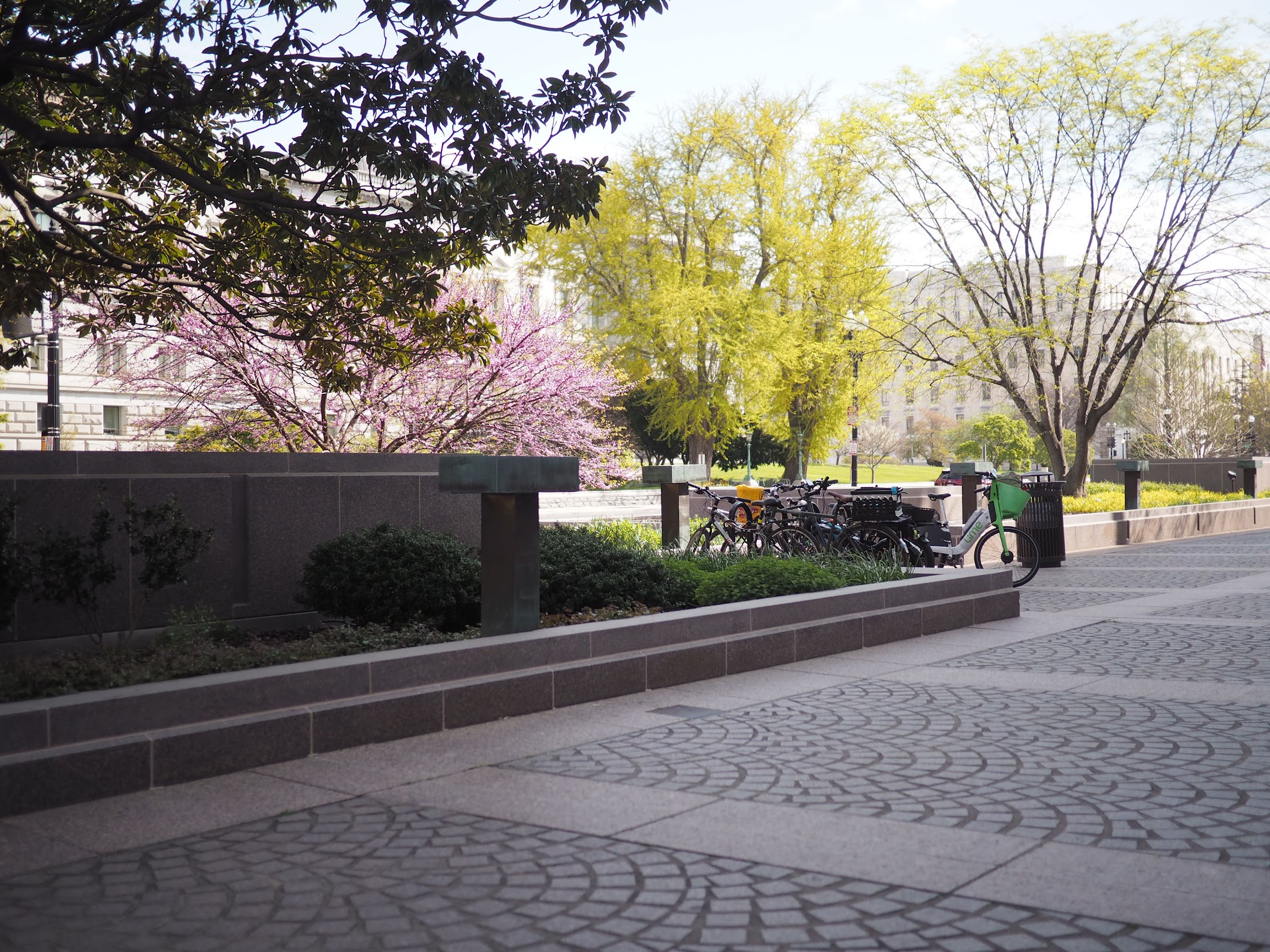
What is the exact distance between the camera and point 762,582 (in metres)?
9.80

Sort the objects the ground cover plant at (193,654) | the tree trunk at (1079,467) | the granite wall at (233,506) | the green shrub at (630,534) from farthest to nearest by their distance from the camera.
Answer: the tree trunk at (1079,467), the green shrub at (630,534), the granite wall at (233,506), the ground cover plant at (193,654)

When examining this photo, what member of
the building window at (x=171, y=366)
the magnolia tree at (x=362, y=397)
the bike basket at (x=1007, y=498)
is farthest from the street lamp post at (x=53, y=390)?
the bike basket at (x=1007, y=498)

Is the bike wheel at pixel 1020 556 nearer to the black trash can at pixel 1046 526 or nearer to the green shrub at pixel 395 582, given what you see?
the black trash can at pixel 1046 526

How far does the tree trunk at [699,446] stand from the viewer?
40344 millimetres

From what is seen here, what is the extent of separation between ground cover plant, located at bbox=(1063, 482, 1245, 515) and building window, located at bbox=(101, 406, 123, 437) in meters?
29.7

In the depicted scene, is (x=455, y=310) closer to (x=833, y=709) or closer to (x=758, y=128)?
(x=833, y=709)

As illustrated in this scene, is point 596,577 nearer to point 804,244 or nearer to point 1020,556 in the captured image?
point 1020,556

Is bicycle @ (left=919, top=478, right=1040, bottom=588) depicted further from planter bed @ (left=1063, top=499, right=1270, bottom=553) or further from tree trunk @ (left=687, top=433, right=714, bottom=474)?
tree trunk @ (left=687, top=433, right=714, bottom=474)

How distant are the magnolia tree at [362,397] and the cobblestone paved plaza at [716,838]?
34.3ft

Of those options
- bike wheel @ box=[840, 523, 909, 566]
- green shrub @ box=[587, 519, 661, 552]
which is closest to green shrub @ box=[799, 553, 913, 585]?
bike wheel @ box=[840, 523, 909, 566]

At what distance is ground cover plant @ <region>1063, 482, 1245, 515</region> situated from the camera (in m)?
24.2

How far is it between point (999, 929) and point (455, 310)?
831 cm

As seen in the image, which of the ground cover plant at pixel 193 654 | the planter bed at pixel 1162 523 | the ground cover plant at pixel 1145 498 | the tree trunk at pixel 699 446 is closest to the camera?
the ground cover plant at pixel 193 654

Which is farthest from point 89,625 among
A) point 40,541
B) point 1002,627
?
point 1002,627
